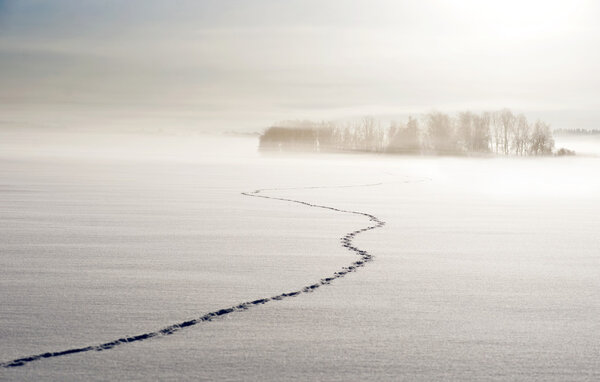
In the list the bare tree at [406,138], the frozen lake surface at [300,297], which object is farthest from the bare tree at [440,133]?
the frozen lake surface at [300,297]

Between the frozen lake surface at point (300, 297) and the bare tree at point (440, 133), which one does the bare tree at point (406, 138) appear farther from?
the frozen lake surface at point (300, 297)

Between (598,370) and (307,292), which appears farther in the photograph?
(307,292)

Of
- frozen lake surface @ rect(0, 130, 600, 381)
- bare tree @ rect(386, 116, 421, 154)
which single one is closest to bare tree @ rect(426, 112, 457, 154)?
bare tree @ rect(386, 116, 421, 154)

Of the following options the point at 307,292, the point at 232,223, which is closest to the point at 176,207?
the point at 232,223

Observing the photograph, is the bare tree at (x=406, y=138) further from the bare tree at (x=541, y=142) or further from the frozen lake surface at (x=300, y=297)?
the frozen lake surface at (x=300, y=297)

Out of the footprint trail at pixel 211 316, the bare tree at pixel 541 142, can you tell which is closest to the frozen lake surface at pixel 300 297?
the footprint trail at pixel 211 316

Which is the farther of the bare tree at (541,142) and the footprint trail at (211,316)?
the bare tree at (541,142)

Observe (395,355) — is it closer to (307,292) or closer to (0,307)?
(307,292)

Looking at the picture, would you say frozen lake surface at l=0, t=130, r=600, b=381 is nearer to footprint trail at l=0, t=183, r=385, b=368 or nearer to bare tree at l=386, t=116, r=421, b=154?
footprint trail at l=0, t=183, r=385, b=368

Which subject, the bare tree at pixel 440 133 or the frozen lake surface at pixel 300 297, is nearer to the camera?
the frozen lake surface at pixel 300 297

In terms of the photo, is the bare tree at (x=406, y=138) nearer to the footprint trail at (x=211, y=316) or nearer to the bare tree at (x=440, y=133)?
the bare tree at (x=440, y=133)

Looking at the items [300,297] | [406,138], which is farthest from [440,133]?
[300,297]
